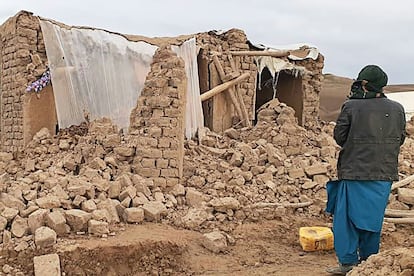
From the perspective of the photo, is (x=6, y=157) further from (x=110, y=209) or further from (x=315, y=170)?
(x=315, y=170)

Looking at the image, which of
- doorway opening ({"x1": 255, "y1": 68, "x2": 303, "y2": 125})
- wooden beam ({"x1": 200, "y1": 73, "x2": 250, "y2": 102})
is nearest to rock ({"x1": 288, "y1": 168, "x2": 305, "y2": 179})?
wooden beam ({"x1": 200, "y1": 73, "x2": 250, "y2": 102})

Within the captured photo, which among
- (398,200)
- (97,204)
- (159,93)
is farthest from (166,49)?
(398,200)

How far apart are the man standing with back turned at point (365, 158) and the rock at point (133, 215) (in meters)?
2.10

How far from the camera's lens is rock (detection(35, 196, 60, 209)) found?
4.90 meters

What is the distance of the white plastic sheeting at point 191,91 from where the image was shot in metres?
7.38

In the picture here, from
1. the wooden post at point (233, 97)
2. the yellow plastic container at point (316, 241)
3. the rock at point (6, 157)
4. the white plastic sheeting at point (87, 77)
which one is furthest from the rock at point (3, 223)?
the wooden post at point (233, 97)

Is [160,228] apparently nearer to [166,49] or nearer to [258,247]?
[258,247]

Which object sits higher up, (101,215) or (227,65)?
(227,65)

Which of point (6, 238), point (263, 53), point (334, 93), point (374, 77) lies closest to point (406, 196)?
point (374, 77)

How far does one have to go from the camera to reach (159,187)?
19.0 ft

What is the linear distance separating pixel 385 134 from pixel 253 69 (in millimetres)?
5864

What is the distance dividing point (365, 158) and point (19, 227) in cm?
301

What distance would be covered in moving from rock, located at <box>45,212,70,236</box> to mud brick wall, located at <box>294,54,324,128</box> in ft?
21.0

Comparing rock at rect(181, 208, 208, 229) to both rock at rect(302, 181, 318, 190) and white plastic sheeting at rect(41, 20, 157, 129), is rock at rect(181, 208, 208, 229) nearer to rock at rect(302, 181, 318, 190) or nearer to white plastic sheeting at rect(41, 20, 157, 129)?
rock at rect(302, 181, 318, 190)
